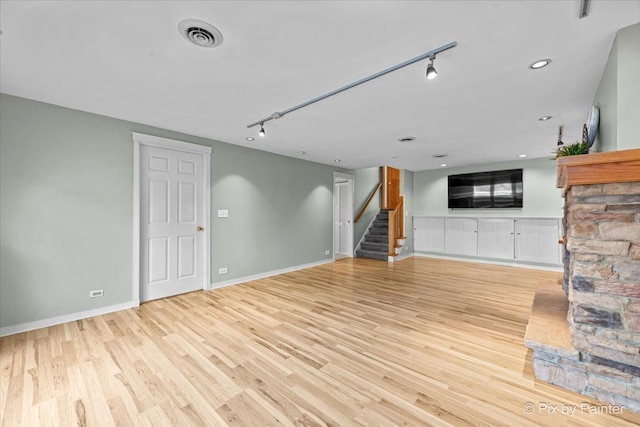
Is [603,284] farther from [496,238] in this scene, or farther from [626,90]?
[496,238]

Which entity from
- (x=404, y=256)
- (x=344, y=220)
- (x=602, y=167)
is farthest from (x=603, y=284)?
(x=344, y=220)

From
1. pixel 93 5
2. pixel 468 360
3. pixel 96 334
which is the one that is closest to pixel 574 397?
pixel 468 360

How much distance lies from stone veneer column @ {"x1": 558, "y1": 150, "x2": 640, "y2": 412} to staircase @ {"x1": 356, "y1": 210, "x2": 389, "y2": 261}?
5009mm

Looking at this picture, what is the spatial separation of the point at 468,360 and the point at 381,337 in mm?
741

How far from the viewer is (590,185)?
68.9 inches

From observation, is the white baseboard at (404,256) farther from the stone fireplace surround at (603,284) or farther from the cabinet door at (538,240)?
the stone fireplace surround at (603,284)

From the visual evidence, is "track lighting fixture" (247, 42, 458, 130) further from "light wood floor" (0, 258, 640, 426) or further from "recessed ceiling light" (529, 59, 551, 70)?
"light wood floor" (0, 258, 640, 426)

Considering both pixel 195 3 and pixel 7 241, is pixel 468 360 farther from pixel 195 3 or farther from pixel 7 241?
pixel 7 241

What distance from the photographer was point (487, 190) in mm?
6461

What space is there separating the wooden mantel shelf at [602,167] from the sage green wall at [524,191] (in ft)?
16.8

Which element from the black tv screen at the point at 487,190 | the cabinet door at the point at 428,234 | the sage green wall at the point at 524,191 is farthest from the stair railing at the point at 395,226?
the black tv screen at the point at 487,190

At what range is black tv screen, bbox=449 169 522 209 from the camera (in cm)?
614

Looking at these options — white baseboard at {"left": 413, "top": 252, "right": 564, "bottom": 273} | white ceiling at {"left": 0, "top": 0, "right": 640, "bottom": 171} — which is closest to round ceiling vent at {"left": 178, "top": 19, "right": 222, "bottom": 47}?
white ceiling at {"left": 0, "top": 0, "right": 640, "bottom": 171}

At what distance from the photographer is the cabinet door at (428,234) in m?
7.04
